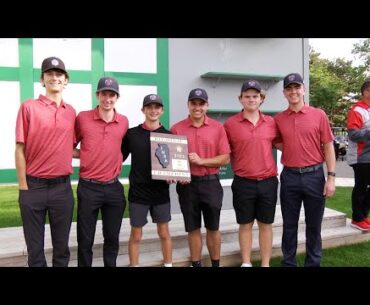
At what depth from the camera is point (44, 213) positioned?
2.92 meters

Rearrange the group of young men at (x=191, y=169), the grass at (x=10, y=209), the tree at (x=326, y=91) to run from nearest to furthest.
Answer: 1. the group of young men at (x=191, y=169)
2. the grass at (x=10, y=209)
3. the tree at (x=326, y=91)

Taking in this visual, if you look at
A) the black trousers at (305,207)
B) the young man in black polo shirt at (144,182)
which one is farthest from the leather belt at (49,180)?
the black trousers at (305,207)

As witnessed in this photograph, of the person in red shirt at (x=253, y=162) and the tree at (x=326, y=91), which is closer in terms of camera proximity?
the person in red shirt at (x=253, y=162)

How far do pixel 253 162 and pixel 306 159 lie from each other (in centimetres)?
51

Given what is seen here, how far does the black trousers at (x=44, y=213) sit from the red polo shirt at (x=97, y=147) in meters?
0.24

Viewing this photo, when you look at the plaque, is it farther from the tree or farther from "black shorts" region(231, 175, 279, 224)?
the tree

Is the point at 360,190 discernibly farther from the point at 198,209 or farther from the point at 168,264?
→ the point at 168,264

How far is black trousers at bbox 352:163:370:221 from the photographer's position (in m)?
4.53

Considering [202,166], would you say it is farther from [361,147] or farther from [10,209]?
[10,209]

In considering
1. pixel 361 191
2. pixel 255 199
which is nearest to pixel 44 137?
pixel 255 199

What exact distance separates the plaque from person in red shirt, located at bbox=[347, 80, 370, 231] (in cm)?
230

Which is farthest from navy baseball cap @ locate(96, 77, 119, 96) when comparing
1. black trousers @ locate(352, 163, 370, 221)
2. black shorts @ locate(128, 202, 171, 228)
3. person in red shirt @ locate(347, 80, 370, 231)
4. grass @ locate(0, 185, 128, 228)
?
black trousers @ locate(352, 163, 370, 221)

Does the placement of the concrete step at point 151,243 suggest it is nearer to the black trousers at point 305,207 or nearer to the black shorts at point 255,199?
the black trousers at point 305,207

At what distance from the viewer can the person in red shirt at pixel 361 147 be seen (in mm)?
4340
